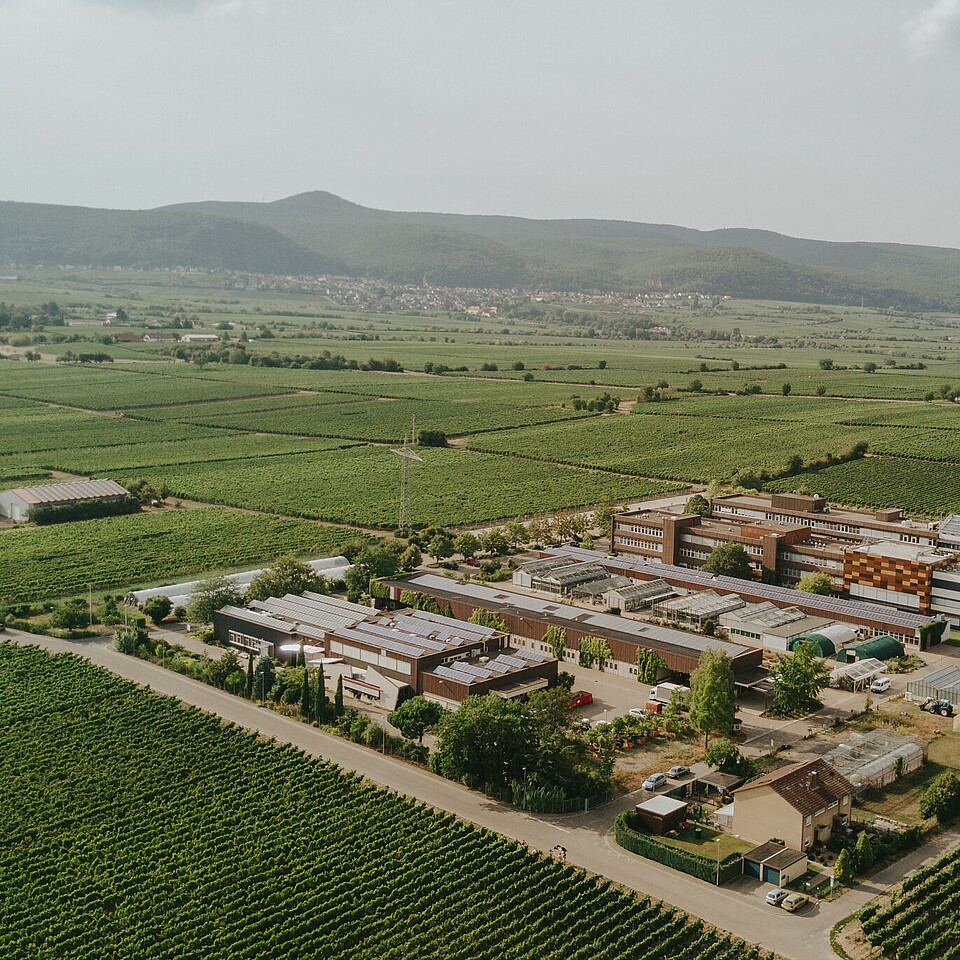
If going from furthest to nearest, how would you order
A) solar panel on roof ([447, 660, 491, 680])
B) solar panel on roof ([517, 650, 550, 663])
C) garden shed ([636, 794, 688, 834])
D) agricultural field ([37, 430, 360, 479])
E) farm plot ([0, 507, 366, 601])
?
agricultural field ([37, 430, 360, 479]), farm plot ([0, 507, 366, 601]), solar panel on roof ([517, 650, 550, 663]), solar panel on roof ([447, 660, 491, 680]), garden shed ([636, 794, 688, 834])

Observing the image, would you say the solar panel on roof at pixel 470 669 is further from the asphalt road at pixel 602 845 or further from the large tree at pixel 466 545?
the large tree at pixel 466 545

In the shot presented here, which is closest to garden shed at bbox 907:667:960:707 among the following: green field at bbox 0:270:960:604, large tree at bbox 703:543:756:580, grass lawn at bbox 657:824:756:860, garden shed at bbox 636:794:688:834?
grass lawn at bbox 657:824:756:860

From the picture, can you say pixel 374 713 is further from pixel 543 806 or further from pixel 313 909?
pixel 313 909

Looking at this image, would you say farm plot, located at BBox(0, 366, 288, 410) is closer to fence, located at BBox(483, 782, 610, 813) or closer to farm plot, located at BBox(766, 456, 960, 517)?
farm plot, located at BBox(766, 456, 960, 517)

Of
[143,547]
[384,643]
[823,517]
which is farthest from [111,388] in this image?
[384,643]

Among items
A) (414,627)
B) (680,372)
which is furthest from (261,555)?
(680,372)
